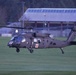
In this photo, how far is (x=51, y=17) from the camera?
3674 inches

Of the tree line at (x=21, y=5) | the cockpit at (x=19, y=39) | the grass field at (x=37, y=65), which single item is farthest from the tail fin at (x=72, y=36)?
the tree line at (x=21, y=5)

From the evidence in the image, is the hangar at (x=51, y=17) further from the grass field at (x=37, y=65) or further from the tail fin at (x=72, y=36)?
the grass field at (x=37, y=65)

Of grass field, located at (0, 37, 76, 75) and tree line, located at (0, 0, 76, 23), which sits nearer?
grass field, located at (0, 37, 76, 75)

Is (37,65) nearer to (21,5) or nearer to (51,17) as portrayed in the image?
(51,17)

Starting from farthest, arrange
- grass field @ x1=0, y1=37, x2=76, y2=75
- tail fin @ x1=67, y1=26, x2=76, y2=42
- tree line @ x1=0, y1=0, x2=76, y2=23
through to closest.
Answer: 1. tree line @ x1=0, y1=0, x2=76, y2=23
2. tail fin @ x1=67, y1=26, x2=76, y2=42
3. grass field @ x1=0, y1=37, x2=76, y2=75

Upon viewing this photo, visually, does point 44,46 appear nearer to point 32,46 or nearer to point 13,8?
point 32,46

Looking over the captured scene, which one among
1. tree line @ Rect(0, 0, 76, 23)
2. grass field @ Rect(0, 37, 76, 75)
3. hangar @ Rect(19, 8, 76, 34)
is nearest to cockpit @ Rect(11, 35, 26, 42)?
grass field @ Rect(0, 37, 76, 75)

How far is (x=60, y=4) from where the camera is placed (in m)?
111

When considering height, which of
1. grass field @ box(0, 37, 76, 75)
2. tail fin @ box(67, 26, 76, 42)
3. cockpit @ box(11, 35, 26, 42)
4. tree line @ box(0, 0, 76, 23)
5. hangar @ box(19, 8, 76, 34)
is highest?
grass field @ box(0, 37, 76, 75)

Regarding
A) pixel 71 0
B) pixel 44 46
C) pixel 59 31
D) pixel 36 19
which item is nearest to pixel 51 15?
pixel 36 19

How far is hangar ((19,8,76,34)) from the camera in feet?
302

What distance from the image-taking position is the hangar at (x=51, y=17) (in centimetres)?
9217

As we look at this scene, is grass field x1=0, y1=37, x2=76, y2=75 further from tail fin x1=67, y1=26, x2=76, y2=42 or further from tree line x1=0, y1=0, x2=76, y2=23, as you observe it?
tree line x1=0, y1=0, x2=76, y2=23

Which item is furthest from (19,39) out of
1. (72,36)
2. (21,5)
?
(21,5)
